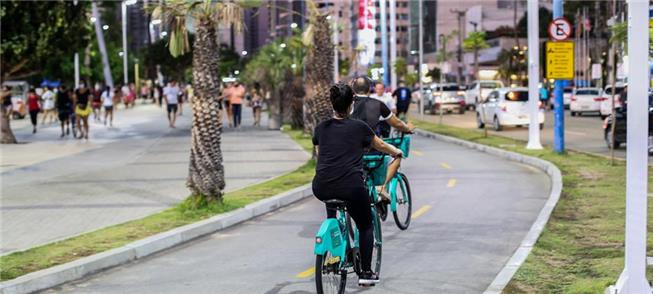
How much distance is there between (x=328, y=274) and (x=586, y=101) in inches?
1851

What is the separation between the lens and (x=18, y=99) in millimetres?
56844

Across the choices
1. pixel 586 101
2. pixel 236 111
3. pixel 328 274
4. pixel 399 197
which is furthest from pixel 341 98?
pixel 586 101

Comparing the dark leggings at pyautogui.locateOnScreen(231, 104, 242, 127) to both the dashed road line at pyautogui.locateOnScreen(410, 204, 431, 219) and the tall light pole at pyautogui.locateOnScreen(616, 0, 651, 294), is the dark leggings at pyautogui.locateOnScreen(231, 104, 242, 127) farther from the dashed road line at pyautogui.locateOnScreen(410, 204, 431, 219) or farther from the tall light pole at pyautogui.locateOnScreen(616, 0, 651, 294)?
the tall light pole at pyautogui.locateOnScreen(616, 0, 651, 294)

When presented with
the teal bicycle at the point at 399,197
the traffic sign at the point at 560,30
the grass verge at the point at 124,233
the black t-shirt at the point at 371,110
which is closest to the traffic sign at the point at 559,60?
the traffic sign at the point at 560,30

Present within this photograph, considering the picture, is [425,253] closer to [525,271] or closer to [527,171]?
[525,271]

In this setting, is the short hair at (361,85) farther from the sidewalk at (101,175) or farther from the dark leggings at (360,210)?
the sidewalk at (101,175)

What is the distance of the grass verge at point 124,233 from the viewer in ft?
30.3

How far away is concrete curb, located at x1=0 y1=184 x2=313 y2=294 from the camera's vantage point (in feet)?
27.8

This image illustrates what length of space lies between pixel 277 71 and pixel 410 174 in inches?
1355

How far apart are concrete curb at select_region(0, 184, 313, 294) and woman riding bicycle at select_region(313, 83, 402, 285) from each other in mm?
2834

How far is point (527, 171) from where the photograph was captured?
1934 cm

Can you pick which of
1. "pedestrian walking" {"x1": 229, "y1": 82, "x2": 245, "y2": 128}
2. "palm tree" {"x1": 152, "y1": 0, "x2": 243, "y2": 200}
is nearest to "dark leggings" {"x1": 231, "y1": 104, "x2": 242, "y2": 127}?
"pedestrian walking" {"x1": 229, "y1": 82, "x2": 245, "y2": 128}

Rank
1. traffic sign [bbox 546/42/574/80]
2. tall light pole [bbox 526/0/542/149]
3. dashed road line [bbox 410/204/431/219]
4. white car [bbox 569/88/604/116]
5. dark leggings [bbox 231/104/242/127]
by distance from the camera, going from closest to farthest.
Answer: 1. dashed road line [bbox 410/204/431/219]
2. traffic sign [bbox 546/42/574/80]
3. tall light pole [bbox 526/0/542/149]
4. dark leggings [bbox 231/104/242/127]
5. white car [bbox 569/88/604/116]

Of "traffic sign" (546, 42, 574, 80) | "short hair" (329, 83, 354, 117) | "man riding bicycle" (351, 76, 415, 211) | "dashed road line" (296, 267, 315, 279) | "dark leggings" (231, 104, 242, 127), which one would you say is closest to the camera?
"short hair" (329, 83, 354, 117)
